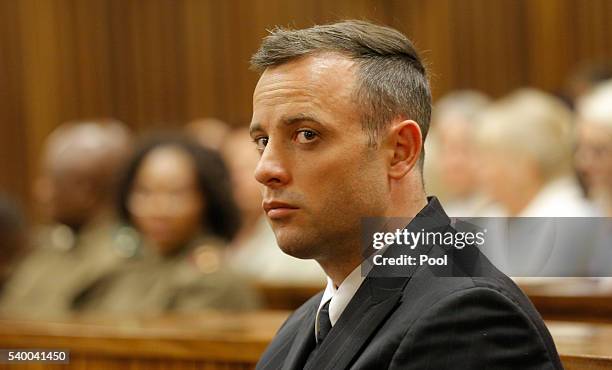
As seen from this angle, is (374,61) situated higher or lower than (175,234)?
higher

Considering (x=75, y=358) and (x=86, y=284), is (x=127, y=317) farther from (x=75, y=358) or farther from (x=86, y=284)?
(x=86, y=284)

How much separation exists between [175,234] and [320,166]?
Result: 2.11 meters

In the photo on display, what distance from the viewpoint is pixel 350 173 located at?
1809mm

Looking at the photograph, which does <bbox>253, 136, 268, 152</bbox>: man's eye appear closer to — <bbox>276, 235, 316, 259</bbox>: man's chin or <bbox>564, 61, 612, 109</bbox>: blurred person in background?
<bbox>276, 235, 316, 259</bbox>: man's chin

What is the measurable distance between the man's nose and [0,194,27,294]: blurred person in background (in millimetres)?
2835

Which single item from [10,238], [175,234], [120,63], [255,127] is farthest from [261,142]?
[120,63]

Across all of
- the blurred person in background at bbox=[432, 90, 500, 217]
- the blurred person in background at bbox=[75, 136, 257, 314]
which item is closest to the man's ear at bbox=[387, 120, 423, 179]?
the blurred person in background at bbox=[75, 136, 257, 314]

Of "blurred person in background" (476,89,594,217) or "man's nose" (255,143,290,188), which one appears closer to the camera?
"man's nose" (255,143,290,188)

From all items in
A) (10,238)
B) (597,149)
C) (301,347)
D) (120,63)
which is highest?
(301,347)

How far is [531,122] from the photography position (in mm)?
4453

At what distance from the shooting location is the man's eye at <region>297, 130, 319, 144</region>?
1812 millimetres

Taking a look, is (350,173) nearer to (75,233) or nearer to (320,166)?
(320,166)

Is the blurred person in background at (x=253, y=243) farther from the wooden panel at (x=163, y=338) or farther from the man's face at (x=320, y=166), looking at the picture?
the man's face at (x=320, y=166)

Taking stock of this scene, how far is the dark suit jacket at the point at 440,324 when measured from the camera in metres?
1.58
